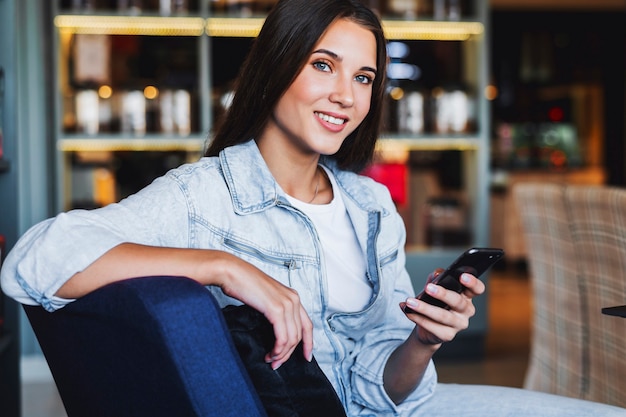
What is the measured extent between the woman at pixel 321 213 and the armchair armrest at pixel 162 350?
0.50 ft

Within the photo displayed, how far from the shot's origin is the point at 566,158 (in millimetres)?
9789

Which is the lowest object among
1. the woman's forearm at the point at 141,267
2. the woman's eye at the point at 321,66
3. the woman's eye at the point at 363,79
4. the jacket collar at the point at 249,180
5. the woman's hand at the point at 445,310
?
the woman's hand at the point at 445,310

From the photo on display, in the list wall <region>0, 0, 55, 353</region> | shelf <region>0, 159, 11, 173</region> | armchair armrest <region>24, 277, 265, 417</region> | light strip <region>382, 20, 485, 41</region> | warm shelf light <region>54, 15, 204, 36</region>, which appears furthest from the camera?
light strip <region>382, 20, 485, 41</region>

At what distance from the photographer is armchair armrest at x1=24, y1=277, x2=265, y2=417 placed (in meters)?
1.07

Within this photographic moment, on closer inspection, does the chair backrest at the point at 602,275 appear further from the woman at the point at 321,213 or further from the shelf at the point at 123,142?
the shelf at the point at 123,142

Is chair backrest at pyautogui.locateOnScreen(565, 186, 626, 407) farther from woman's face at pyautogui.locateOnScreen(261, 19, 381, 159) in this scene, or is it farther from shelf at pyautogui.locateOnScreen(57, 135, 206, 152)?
shelf at pyautogui.locateOnScreen(57, 135, 206, 152)

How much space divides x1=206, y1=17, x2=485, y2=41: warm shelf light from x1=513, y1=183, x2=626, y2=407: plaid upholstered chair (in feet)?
6.32

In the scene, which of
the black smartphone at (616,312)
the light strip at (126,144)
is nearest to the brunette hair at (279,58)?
the black smartphone at (616,312)

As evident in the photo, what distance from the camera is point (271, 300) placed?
1.22 metres

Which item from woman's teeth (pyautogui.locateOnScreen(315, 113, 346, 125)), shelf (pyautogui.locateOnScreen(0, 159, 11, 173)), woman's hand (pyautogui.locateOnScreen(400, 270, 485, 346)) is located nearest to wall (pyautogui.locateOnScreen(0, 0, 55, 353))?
shelf (pyautogui.locateOnScreen(0, 159, 11, 173))

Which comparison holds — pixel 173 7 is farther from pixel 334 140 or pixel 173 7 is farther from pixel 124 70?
pixel 334 140

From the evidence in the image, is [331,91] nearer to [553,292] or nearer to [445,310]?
[445,310]

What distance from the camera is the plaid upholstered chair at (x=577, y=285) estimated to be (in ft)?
8.59

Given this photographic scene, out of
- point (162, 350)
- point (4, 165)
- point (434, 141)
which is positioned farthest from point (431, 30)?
point (162, 350)
